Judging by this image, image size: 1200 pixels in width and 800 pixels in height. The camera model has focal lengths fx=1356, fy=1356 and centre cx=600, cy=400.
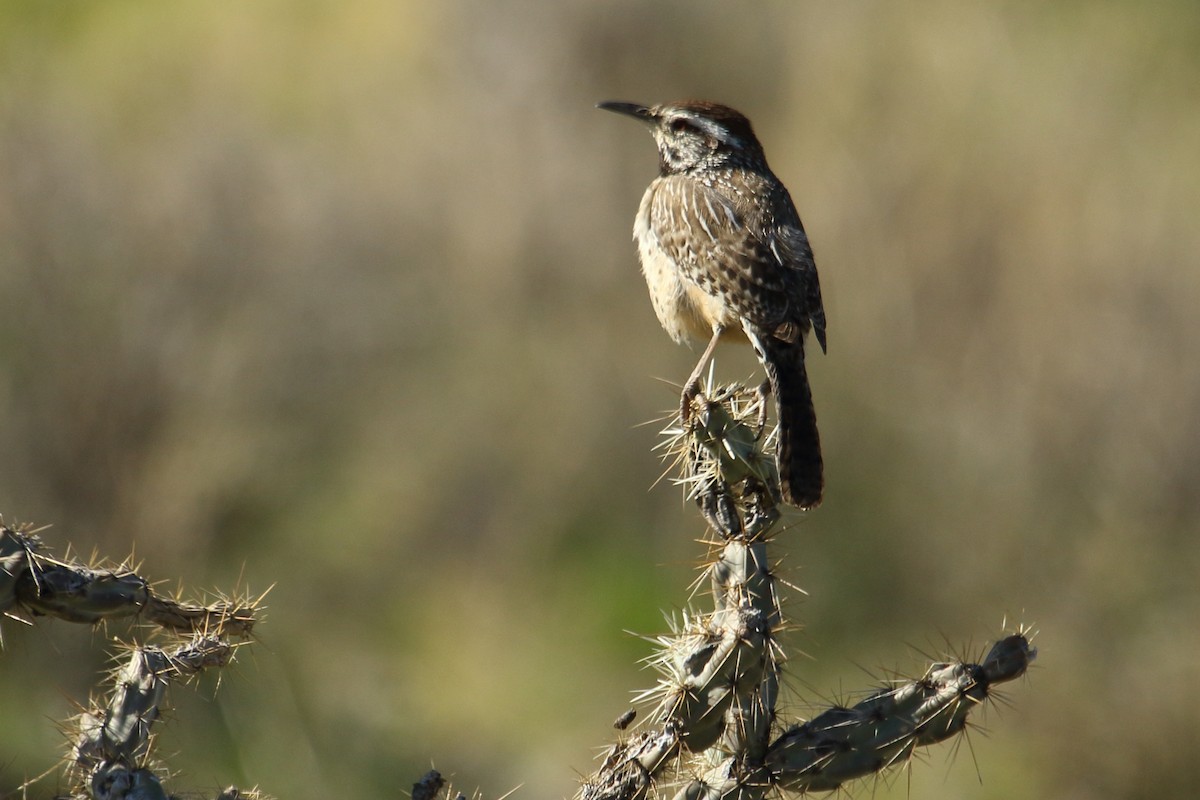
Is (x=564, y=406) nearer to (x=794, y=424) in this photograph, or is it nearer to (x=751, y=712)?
(x=794, y=424)

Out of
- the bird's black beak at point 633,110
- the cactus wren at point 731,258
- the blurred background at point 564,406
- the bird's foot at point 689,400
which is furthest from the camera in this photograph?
the blurred background at point 564,406

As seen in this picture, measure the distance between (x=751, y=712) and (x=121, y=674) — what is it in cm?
128

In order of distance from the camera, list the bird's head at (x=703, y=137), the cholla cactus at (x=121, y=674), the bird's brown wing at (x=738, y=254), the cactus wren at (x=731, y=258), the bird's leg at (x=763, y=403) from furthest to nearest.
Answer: the bird's head at (x=703, y=137) → the bird's brown wing at (x=738, y=254) → the cactus wren at (x=731, y=258) → the bird's leg at (x=763, y=403) → the cholla cactus at (x=121, y=674)

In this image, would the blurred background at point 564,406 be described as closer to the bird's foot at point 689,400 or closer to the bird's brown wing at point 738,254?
the bird's brown wing at point 738,254

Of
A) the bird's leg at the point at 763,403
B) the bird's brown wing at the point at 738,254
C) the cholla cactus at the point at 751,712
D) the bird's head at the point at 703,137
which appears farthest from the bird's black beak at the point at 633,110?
the cholla cactus at the point at 751,712

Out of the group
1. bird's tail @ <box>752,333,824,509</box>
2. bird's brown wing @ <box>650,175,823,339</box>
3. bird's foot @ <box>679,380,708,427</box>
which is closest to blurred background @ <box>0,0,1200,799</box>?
bird's brown wing @ <box>650,175,823,339</box>

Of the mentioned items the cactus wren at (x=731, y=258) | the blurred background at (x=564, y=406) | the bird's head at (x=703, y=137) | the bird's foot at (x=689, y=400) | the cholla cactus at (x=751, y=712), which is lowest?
the blurred background at (x=564, y=406)

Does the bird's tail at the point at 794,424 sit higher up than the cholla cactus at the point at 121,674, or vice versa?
the bird's tail at the point at 794,424

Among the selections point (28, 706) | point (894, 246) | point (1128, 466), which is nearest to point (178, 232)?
point (28, 706)

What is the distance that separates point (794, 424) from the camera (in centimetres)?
332

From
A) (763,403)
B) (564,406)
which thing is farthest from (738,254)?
(564,406)

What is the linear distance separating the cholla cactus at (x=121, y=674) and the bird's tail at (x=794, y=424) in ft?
4.34

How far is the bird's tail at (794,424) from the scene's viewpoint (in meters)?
3.09

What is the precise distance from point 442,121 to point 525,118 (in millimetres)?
643
